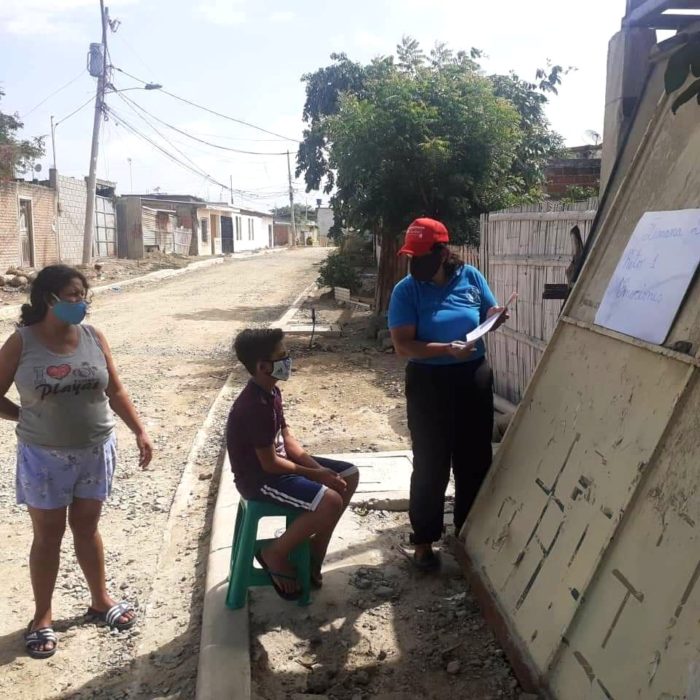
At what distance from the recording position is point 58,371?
316cm

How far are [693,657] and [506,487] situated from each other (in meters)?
1.57

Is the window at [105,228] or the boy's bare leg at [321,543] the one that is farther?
the window at [105,228]


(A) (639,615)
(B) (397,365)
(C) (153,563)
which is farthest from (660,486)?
(B) (397,365)

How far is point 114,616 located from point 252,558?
84 centimetres

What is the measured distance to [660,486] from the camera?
2217 mm

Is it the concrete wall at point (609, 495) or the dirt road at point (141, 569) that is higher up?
the concrete wall at point (609, 495)

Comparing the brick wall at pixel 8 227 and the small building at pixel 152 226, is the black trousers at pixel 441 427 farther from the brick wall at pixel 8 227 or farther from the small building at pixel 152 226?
the small building at pixel 152 226

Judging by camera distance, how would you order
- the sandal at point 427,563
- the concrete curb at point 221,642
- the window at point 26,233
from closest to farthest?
the concrete curb at point 221,642 < the sandal at point 427,563 < the window at point 26,233

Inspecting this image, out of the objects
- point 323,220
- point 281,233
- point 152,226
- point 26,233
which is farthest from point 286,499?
point 323,220

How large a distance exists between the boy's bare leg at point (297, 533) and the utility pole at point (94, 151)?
24.5 m

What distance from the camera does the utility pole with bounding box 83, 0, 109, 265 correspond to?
2558cm

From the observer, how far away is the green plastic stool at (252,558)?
3.22 meters

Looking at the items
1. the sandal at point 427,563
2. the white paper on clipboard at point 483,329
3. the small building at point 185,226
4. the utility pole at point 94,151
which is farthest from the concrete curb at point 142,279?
the white paper on clipboard at point 483,329

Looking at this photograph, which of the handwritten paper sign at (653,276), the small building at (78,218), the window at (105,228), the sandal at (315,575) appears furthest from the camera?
the window at (105,228)
